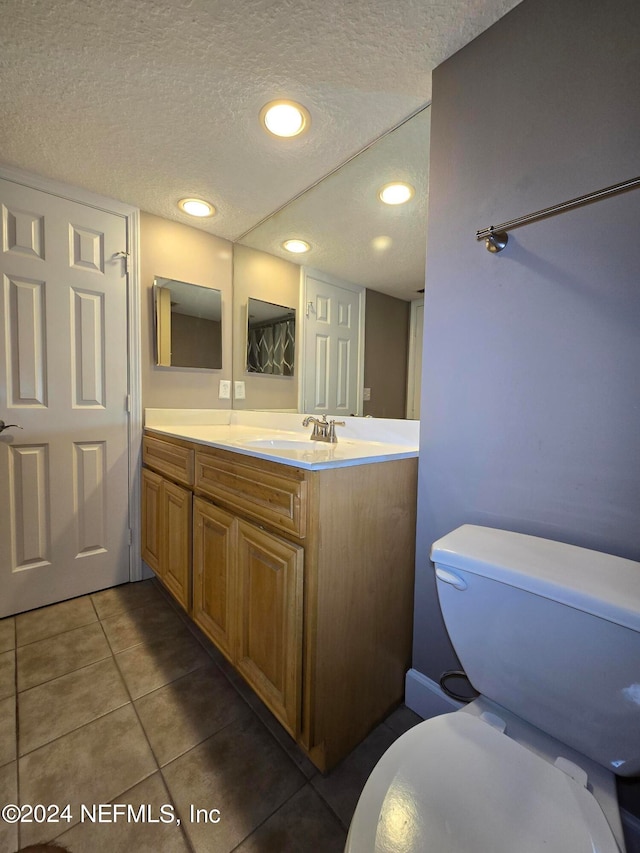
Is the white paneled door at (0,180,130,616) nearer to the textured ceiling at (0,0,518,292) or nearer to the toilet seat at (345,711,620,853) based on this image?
the textured ceiling at (0,0,518,292)

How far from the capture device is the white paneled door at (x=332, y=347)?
153 centimetres

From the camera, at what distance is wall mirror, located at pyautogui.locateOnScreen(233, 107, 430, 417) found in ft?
4.19

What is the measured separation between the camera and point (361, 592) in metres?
1.02

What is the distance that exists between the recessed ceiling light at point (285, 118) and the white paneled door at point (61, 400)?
40.5 inches

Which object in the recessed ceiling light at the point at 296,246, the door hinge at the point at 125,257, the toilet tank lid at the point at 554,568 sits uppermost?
the recessed ceiling light at the point at 296,246

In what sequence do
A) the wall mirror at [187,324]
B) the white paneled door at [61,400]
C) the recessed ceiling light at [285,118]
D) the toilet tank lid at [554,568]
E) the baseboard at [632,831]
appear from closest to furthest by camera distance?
1. the toilet tank lid at [554,568]
2. the baseboard at [632,831]
3. the recessed ceiling light at [285,118]
4. the white paneled door at [61,400]
5. the wall mirror at [187,324]

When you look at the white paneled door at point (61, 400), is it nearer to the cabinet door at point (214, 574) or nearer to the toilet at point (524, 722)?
the cabinet door at point (214, 574)

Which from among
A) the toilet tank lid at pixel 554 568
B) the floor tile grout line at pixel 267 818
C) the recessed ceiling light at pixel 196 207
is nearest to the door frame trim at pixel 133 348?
the recessed ceiling light at pixel 196 207

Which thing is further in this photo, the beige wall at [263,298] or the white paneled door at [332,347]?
the beige wall at [263,298]

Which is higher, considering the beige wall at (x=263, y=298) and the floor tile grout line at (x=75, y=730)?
the beige wall at (x=263, y=298)

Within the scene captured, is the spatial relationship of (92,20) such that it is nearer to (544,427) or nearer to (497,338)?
(497,338)

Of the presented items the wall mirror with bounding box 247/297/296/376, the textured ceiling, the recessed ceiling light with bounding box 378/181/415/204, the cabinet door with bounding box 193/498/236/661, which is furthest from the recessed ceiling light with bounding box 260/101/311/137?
the cabinet door with bounding box 193/498/236/661

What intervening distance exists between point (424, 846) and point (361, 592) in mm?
547

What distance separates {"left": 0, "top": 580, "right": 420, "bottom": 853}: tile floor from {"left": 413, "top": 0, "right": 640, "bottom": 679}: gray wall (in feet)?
1.75
